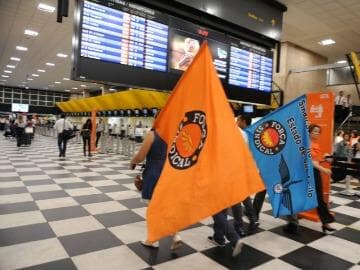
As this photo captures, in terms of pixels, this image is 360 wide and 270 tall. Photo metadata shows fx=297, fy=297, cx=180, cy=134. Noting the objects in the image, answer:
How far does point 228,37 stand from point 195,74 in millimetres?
2318

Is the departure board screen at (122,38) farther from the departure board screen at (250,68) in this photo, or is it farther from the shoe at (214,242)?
the shoe at (214,242)

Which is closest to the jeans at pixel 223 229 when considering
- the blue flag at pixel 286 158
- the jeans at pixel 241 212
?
the jeans at pixel 241 212

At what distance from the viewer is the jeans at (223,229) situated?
9.25ft

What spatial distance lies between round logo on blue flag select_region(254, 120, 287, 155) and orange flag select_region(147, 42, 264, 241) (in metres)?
1.25

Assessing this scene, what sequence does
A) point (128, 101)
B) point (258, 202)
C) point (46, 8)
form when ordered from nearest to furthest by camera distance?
1. point (258, 202)
2. point (46, 8)
3. point (128, 101)

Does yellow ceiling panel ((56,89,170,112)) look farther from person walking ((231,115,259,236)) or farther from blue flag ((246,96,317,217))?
blue flag ((246,96,317,217))

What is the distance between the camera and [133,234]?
10.6 feet

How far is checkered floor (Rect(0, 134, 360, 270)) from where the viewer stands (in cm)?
261

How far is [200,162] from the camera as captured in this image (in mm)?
2258

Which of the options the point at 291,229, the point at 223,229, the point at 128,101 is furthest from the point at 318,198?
the point at 128,101

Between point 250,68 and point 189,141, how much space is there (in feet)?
9.56

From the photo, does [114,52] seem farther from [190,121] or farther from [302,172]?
[302,172]

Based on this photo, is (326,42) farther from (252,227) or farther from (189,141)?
(189,141)

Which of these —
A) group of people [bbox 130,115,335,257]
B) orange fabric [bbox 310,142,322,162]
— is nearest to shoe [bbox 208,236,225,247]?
group of people [bbox 130,115,335,257]
